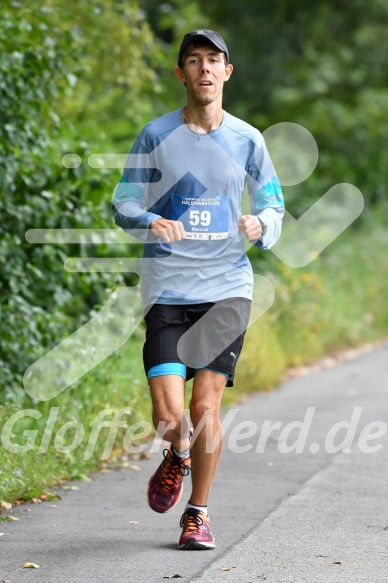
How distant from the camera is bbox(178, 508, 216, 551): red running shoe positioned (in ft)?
18.3

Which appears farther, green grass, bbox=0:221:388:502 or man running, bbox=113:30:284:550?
green grass, bbox=0:221:388:502

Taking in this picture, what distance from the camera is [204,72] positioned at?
18.1 ft

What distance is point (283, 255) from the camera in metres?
15.2

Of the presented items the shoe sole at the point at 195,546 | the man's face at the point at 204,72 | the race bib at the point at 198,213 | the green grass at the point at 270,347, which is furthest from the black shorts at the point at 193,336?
the green grass at the point at 270,347

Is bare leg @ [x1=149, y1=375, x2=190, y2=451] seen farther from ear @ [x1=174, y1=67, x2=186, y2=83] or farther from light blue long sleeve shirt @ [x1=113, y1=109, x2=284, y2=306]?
ear @ [x1=174, y1=67, x2=186, y2=83]

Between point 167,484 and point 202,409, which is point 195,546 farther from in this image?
point 202,409

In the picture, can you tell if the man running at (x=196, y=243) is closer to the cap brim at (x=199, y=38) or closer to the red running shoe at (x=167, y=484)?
the cap brim at (x=199, y=38)

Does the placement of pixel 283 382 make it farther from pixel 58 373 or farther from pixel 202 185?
pixel 202 185

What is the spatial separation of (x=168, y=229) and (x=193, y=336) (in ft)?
1.96

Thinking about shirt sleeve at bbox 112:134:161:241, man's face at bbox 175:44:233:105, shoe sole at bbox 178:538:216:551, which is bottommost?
shoe sole at bbox 178:538:216:551

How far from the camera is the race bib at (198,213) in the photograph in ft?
18.1

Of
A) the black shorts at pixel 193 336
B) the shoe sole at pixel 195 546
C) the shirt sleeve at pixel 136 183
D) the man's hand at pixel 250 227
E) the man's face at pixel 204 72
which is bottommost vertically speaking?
the shoe sole at pixel 195 546

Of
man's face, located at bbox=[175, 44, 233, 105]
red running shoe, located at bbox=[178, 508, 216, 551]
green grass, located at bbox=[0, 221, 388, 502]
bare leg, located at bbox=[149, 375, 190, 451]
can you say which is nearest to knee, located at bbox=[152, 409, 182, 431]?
bare leg, located at bbox=[149, 375, 190, 451]

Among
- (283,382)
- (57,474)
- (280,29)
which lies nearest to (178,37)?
(280,29)
